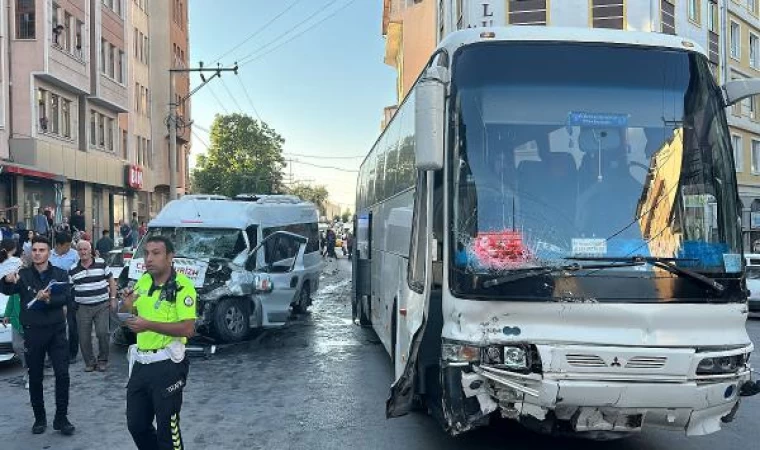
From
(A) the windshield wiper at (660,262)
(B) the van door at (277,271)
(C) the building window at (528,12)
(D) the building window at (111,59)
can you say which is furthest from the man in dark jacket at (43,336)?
(D) the building window at (111,59)

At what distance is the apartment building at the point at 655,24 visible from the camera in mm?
25250

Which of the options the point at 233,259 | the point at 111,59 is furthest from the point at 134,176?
the point at 233,259

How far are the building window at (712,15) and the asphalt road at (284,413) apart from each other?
29330 mm

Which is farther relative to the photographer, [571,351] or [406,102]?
[406,102]

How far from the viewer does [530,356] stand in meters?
4.82

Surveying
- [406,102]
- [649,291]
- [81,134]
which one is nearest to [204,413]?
[406,102]

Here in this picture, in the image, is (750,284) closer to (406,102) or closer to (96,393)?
(406,102)

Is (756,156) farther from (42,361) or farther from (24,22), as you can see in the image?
(42,361)

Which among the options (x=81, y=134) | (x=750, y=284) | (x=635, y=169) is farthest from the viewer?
(x=81, y=134)

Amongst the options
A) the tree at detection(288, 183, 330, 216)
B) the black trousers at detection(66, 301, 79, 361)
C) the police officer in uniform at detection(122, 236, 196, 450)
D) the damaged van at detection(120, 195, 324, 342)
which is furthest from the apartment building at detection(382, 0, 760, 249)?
the tree at detection(288, 183, 330, 216)

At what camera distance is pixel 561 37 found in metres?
5.41

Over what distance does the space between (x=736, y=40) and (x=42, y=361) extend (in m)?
40.3

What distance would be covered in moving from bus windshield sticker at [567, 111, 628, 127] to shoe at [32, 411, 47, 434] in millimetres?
5253

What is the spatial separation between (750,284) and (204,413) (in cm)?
1408
